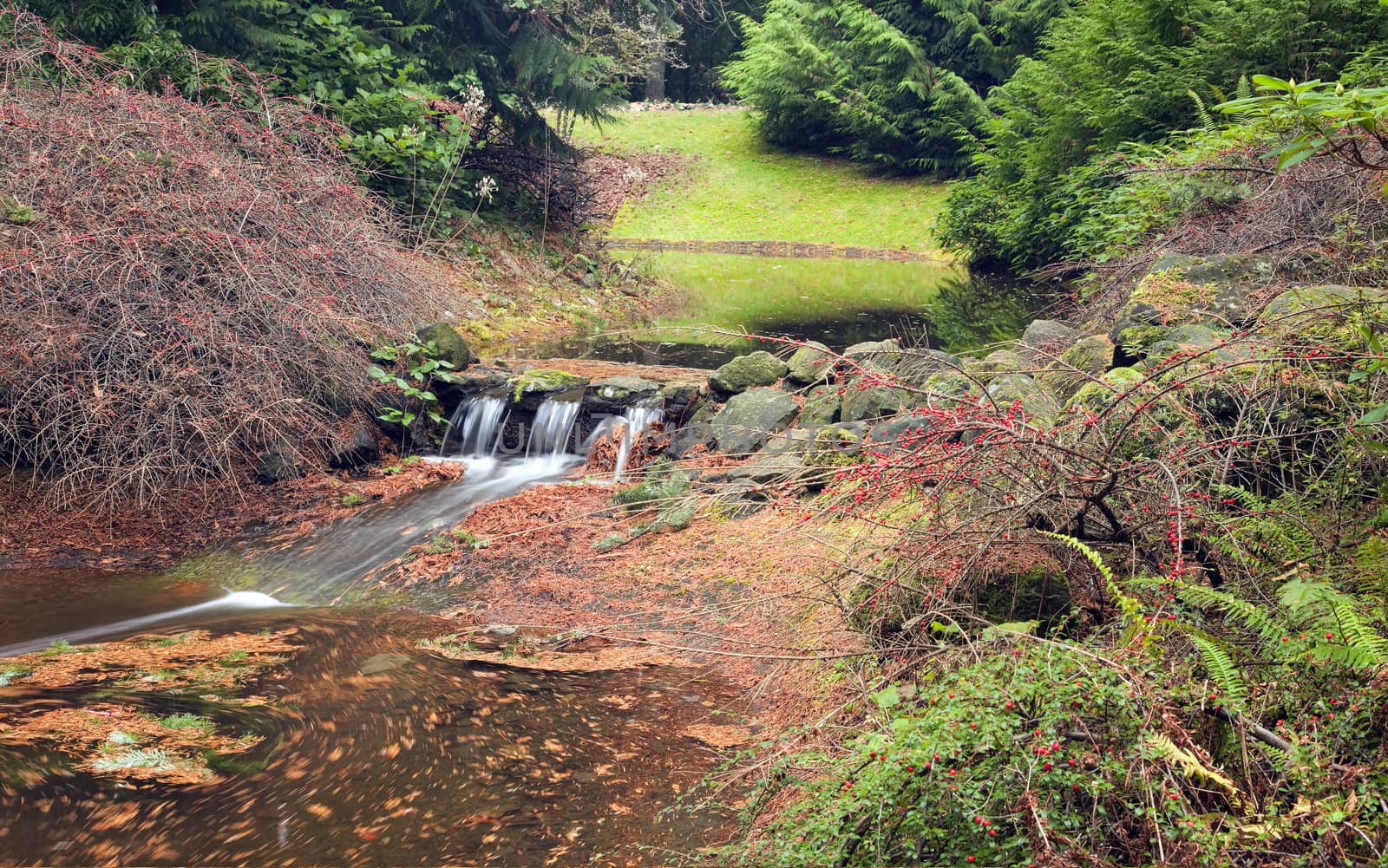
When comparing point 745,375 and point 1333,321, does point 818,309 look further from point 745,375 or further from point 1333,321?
point 1333,321

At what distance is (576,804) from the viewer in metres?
3.91

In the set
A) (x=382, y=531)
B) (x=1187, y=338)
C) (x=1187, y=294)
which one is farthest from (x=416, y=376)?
(x=1187, y=294)

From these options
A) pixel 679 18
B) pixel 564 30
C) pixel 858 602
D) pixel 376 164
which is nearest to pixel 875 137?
pixel 679 18

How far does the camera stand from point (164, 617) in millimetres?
6285

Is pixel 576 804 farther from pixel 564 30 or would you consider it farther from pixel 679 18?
pixel 679 18

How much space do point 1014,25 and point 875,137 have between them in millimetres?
5004

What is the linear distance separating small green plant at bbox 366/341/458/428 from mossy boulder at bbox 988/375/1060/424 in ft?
A: 17.6

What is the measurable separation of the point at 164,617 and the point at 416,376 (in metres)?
3.86

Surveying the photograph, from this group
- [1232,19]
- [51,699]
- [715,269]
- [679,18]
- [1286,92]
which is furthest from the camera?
[679,18]

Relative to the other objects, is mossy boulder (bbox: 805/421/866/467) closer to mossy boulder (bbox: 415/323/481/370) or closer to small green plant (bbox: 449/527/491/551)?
small green plant (bbox: 449/527/491/551)

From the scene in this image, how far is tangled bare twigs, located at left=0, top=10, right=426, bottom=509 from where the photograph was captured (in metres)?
7.41

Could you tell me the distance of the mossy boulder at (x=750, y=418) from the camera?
27.7 ft

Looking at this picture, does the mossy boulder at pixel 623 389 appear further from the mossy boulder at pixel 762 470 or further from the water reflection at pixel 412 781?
the water reflection at pixel 412 781

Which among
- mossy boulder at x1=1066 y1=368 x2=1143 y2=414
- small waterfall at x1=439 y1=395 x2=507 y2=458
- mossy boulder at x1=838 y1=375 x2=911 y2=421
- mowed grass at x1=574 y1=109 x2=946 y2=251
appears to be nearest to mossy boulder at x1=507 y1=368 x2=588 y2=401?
small waterfall at x1=439 y1=395 x2=507 y2=458
